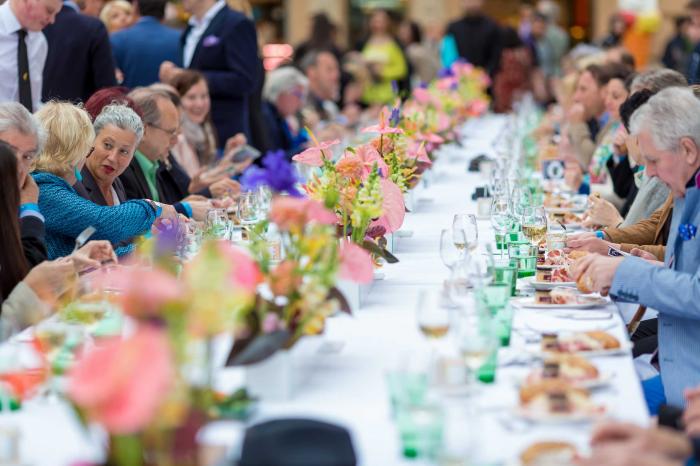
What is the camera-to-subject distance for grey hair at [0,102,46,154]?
3.17 meters

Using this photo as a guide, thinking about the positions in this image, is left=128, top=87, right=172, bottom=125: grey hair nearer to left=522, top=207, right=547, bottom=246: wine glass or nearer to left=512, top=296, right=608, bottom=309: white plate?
left=522, top=207, right=547, bottom=246: wine glass

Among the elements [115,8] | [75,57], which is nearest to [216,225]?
[75,57]

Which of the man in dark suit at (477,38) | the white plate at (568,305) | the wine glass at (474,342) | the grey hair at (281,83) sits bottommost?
the man in dark suit at (477,38)

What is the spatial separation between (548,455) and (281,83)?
586 cm

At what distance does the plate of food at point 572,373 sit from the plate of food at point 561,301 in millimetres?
574

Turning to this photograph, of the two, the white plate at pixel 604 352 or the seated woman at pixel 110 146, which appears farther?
the seated woman at pixel 110 146

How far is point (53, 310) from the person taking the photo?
265cm

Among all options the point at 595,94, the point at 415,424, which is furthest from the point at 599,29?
the point at 415,424

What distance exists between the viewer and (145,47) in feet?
21.6

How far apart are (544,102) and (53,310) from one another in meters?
10.5

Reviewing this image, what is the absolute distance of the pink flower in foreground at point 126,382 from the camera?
1360mm

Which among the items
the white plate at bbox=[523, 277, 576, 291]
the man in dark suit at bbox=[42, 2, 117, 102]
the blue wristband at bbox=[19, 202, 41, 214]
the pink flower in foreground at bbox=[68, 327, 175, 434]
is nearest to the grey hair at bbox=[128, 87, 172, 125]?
the man in dark suit at bbox=[42, 2, 117, 102]

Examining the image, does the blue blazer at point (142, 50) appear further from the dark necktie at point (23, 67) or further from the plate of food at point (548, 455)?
the plate of food at point (548, 455)

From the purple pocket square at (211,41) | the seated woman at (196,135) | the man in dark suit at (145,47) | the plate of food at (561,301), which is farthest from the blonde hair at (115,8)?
the plate of food at (561,301)
